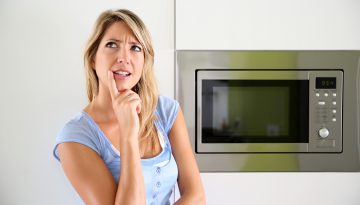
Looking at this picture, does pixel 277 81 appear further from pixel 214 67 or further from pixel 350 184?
pixel 350 184

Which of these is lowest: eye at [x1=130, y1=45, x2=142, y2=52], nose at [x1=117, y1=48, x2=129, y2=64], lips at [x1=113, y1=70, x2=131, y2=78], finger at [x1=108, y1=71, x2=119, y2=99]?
finger at [x1=108, y1=71, x2=119, y2=99]

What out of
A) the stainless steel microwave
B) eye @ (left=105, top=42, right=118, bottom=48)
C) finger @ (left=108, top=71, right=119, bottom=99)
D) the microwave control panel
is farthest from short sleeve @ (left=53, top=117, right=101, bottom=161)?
the microwave control panel

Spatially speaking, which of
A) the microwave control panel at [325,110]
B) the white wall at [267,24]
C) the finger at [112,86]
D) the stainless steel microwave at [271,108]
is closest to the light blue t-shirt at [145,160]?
the finger at [112,86]

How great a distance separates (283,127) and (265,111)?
0.29 ft

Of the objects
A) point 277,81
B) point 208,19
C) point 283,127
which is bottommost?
point 283,127

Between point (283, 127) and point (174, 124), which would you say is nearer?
point (174, 124)

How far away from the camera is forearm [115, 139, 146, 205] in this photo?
3.66 feet

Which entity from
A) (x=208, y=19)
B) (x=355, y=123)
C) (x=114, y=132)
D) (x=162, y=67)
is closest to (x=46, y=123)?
(x=114, y=132)

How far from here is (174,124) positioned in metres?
1.36

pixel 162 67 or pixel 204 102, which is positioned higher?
pixel 162 67

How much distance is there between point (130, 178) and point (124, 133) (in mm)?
Answer: 129

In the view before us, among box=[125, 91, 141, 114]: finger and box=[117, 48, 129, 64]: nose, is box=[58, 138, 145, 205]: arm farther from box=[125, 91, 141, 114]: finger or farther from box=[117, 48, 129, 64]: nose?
box=[117, 48, 129, 64]: nose

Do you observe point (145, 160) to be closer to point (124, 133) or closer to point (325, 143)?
point (124, 133)

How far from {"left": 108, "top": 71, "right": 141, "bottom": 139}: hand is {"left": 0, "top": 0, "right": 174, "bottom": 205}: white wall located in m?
0.27
